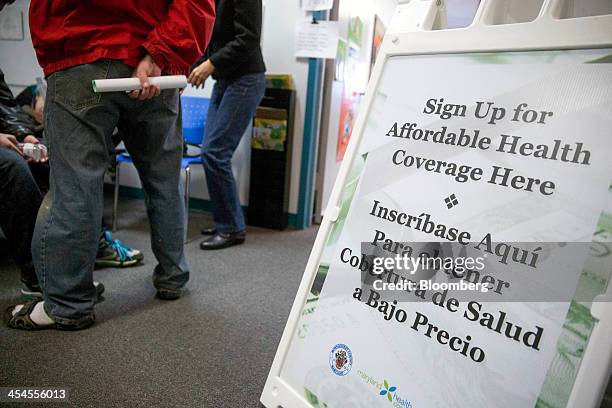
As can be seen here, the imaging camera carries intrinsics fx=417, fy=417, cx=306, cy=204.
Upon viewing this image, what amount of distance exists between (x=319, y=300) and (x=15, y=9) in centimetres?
347

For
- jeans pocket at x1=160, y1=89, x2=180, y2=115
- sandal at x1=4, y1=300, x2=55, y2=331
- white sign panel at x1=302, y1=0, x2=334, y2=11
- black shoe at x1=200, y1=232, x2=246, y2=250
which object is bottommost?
black shoe at x1=200, y1=232, x2=246, y2=250

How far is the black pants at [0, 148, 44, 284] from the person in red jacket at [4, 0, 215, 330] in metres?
0.21

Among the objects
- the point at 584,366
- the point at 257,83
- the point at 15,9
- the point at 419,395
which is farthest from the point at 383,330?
the point at 15,9

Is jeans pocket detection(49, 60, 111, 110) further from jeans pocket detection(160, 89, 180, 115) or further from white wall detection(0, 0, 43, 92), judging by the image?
white wall detection(0, 0, 43, 92)

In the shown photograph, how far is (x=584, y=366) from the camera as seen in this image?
0.52 m

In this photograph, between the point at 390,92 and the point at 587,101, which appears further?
the point at 390,92

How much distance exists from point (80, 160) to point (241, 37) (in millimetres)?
999

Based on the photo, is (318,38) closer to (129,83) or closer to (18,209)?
(129,83)

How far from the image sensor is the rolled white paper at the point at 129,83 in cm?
99

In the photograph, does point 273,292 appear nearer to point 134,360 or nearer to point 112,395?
point 134,360

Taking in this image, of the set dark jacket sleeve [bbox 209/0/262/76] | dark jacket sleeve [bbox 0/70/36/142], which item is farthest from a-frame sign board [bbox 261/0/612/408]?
dark jacket sleeve [bbox 0/70/36/142]

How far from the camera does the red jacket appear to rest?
40.4 inches

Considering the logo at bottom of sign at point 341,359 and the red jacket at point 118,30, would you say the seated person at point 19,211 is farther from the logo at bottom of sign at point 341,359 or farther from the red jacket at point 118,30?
the logo at bottom of sign at point 341,359

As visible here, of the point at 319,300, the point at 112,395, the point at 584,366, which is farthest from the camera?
the point at 112,395
